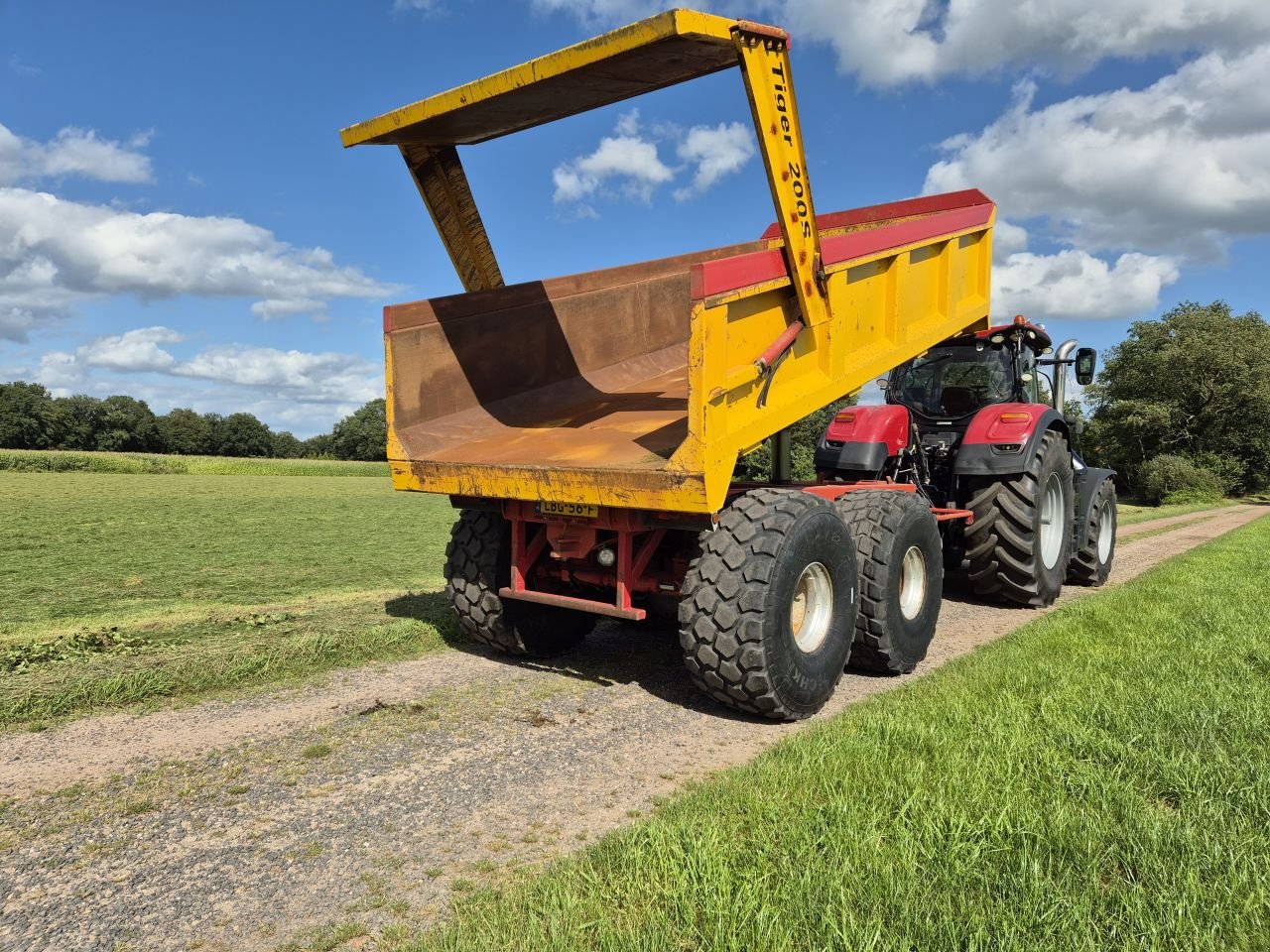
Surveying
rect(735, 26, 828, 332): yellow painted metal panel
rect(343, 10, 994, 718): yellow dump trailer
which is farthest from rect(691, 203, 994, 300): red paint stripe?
rect(735, 26, 828, 332): yellow painted metal panel

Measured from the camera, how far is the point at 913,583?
5.75 metres

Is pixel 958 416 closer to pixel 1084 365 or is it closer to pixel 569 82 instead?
pixel 1084 365

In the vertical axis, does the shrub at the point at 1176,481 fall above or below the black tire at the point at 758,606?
below

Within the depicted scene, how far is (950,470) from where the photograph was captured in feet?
24.9

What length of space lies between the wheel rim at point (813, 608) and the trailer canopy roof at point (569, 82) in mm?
2762

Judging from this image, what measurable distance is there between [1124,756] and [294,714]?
3.92m

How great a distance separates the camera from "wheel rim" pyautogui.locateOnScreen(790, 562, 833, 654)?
187 inches

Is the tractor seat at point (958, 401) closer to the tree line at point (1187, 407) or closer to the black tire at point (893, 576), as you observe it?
the black tire at point (893, 576)

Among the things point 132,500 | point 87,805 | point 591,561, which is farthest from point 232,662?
point 132,500

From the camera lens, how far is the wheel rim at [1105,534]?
932 cm

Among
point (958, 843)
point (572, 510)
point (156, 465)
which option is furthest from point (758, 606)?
point (156, 465)

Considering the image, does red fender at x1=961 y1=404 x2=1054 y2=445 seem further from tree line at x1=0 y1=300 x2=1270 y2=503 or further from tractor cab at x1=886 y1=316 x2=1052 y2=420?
tree line at x1=0 y1=300 x2=1270 y2=503

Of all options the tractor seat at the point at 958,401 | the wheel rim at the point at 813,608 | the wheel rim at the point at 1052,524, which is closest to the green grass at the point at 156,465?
the tractor seat at the point at 958,401

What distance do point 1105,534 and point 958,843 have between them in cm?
797
